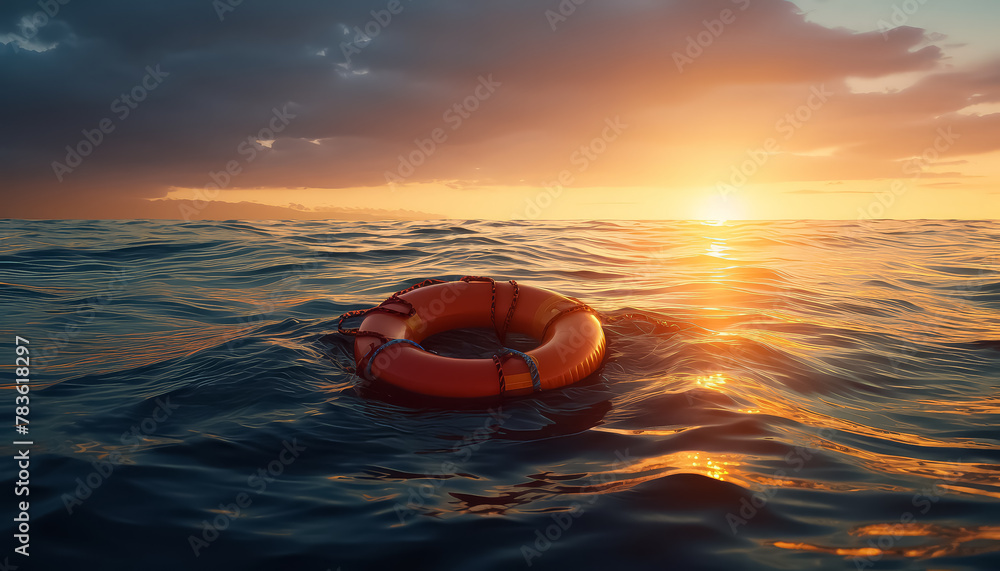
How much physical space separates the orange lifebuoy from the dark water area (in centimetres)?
16

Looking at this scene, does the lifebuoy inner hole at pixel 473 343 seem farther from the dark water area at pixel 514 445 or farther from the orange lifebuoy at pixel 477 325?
the orange lifebuoy at pixel 477 325

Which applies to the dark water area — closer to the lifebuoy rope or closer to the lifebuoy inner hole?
the lifebuoy inner hole

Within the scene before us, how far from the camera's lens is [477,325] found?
612 cm

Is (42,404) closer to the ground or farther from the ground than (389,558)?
farther from the ground

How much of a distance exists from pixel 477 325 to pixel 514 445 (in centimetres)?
261

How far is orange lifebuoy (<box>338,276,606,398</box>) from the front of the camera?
4395 mm

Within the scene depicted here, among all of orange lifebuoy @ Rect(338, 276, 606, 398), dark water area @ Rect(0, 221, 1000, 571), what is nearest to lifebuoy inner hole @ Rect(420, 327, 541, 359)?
dark water area @ Rect(0, 221, 1000, 571)

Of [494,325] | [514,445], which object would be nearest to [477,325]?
[494,325]

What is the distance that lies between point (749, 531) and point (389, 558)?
1.68 m

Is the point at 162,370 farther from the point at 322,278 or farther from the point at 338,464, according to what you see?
the point at 322,278

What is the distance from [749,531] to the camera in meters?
2.60

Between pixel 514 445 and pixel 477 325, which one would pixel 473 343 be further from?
pixel 514 445

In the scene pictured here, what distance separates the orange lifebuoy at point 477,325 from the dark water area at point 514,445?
164 millimetres

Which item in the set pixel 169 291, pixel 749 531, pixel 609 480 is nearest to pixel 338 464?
pixel 609 480
